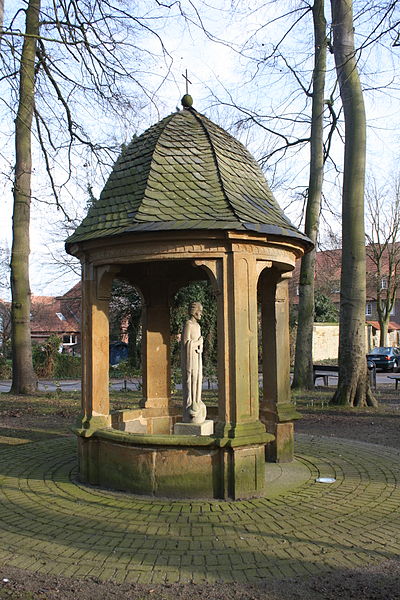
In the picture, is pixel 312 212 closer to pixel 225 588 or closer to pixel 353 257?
pixel 353 257

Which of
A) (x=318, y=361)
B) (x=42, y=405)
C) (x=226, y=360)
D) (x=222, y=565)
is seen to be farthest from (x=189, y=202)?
(x=318, y=361)

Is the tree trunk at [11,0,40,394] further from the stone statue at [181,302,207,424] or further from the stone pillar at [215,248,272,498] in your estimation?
the stone pillar at [215,248,272,498]

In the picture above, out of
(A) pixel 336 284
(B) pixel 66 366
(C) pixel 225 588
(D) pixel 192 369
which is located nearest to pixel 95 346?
(D) pixel 192 369

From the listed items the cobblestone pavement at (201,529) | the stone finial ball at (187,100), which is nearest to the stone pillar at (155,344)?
the cobblestone pavement at (201,529)

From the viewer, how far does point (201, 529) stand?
525 cm

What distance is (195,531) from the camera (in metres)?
5.20

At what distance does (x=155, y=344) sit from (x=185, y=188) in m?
2.95

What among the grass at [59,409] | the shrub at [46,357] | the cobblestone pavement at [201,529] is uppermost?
the shrub at [46,357]

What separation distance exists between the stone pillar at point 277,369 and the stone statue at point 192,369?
1.12 m

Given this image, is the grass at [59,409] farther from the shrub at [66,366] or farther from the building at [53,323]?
the building at [53,323]

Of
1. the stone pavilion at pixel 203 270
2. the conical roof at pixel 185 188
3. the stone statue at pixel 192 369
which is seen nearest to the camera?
the stone pavilion at pixel 203 270

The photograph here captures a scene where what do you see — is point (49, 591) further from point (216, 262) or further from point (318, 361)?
point (318, 361)

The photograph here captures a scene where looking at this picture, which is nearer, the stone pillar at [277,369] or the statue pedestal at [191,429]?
the statue pedestal at [191,429]

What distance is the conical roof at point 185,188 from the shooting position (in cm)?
635
